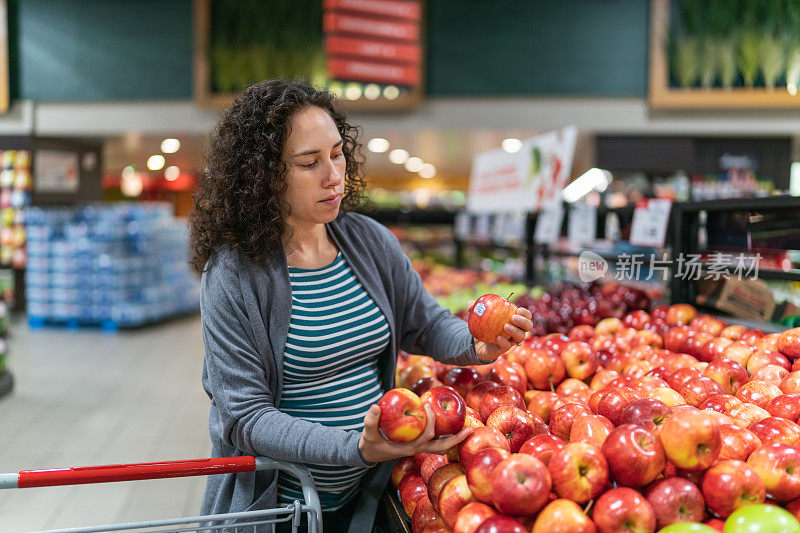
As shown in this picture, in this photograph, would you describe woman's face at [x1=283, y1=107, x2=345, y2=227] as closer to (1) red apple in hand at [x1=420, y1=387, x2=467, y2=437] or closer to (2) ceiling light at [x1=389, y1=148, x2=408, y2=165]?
(1) red apple in hand at [x1=420, y1=387, x2=467, y2=437]

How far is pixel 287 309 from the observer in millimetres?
1443

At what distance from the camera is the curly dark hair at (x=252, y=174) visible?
1447mm

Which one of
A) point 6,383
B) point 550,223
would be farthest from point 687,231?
point 6,383

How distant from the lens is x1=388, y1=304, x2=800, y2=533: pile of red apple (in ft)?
3.54

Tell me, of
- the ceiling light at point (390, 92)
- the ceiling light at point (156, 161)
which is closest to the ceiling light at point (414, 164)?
the ceiling light at point (390, 92)

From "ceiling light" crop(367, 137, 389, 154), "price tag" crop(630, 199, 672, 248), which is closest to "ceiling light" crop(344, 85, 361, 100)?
"ceiling light" crop(367, 137, 389, 154)

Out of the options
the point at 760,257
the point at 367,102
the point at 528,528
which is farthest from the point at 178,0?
the point at 528,528

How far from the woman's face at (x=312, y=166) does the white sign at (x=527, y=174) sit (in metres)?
2.31

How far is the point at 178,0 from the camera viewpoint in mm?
8852

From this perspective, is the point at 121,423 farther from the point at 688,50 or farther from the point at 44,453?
the point at 688,50

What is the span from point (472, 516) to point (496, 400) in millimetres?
470

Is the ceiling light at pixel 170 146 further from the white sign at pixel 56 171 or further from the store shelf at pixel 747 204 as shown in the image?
the store shelf at pixel 747 204

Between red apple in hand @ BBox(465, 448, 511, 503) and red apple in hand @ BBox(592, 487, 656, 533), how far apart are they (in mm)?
193

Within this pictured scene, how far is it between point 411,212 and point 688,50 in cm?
401
